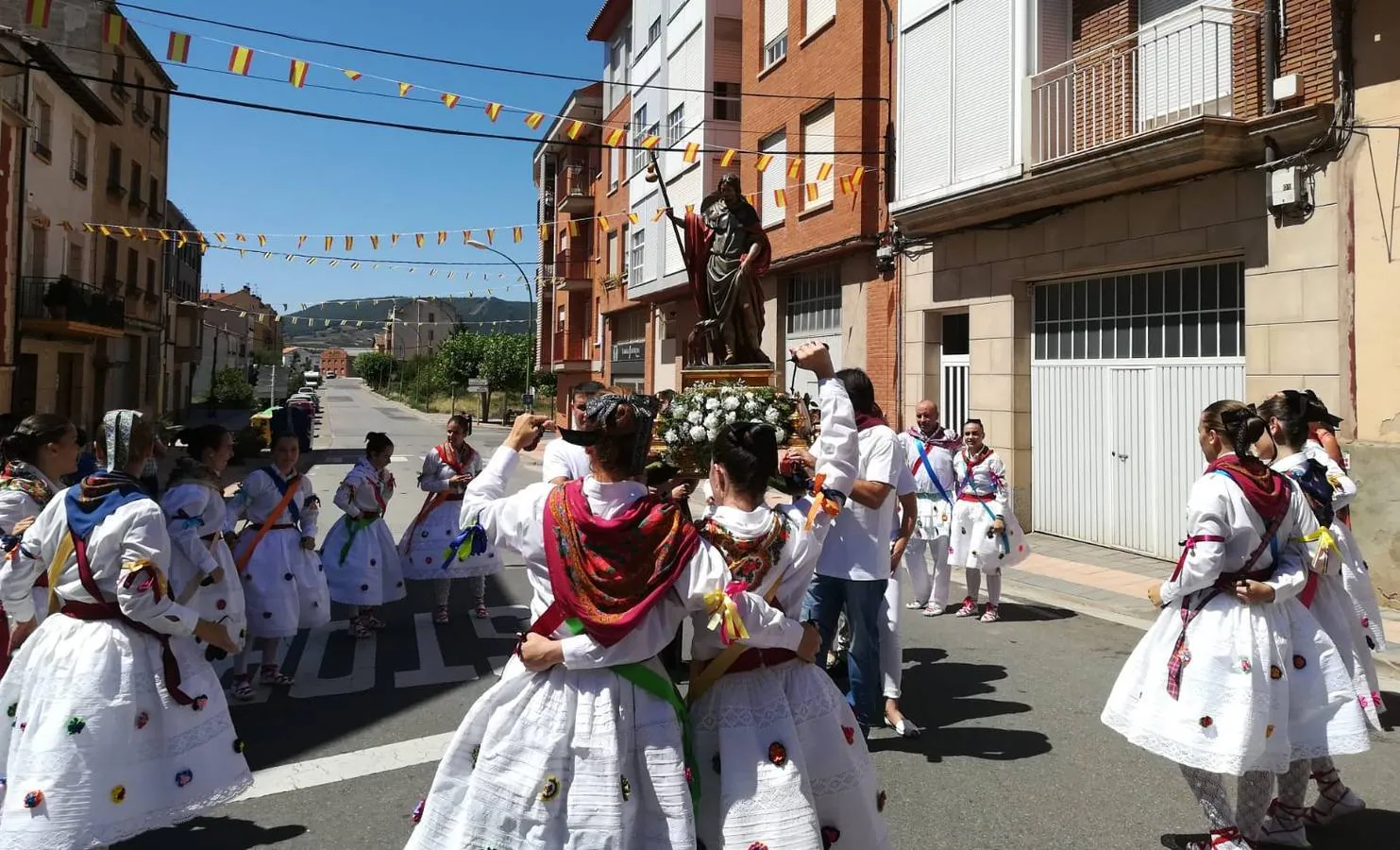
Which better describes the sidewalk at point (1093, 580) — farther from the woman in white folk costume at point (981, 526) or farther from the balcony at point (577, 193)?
the balcony at point (577, 193)

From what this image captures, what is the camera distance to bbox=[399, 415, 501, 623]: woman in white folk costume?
285 inches

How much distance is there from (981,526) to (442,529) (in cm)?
433

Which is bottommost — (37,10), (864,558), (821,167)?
(864,558)

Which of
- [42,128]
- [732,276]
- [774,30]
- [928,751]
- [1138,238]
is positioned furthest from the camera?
[42,128]

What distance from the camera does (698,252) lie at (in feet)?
28.6

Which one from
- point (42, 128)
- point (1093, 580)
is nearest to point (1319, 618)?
point (1093, 580)

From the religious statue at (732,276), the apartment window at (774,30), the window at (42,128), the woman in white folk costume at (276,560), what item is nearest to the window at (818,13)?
the apartment window at (774,30)

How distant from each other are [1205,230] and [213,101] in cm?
1004

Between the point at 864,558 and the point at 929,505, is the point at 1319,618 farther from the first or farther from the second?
the point at 929,505

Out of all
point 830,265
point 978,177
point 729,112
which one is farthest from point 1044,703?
point 729,112

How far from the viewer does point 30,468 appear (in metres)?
4.05

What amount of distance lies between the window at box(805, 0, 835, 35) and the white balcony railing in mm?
6149

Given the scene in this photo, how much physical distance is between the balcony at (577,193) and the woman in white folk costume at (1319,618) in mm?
30403

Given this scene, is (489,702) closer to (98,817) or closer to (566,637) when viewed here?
(566,637)
